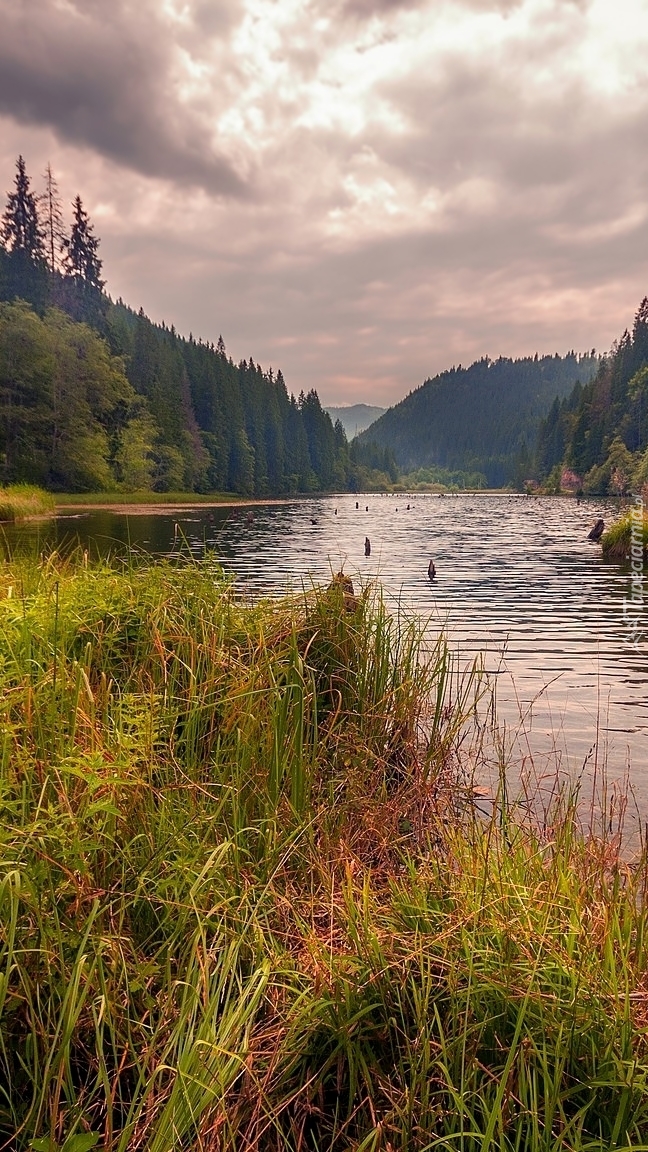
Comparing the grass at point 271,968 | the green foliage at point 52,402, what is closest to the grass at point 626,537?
the grass at point 271,968

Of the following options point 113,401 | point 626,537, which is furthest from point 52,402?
point 626,537

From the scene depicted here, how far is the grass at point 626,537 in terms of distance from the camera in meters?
26.5

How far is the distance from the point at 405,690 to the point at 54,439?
6337 cm

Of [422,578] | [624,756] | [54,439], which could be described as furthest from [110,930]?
[54,439]

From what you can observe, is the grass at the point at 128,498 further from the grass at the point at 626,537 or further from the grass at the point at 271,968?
the grass at the point at 271,968

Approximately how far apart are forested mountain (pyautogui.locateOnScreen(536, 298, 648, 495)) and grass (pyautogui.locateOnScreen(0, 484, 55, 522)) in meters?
73.9

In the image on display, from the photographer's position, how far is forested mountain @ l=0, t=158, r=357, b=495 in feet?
197

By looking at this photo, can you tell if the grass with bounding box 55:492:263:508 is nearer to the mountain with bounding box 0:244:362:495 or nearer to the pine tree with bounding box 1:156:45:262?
the mountain with bounding box 0:244:362:495

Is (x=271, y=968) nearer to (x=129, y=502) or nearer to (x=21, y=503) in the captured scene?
(x=21, y=503)

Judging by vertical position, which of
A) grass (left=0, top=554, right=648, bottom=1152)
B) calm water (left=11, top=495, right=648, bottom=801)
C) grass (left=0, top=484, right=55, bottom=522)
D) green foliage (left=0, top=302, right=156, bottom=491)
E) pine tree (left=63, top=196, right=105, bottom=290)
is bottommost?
calm water (left=11, top=495, right=648, bottom=801)

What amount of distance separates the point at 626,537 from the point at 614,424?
301 ft

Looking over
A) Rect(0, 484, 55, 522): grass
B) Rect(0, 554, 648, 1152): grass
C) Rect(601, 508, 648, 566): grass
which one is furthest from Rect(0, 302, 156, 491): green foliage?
Rect(0, 554, 648, 1152): grass

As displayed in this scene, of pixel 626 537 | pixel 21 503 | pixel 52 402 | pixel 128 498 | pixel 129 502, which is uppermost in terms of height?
pixel 52 402

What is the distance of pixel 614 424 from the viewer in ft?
→ 356
